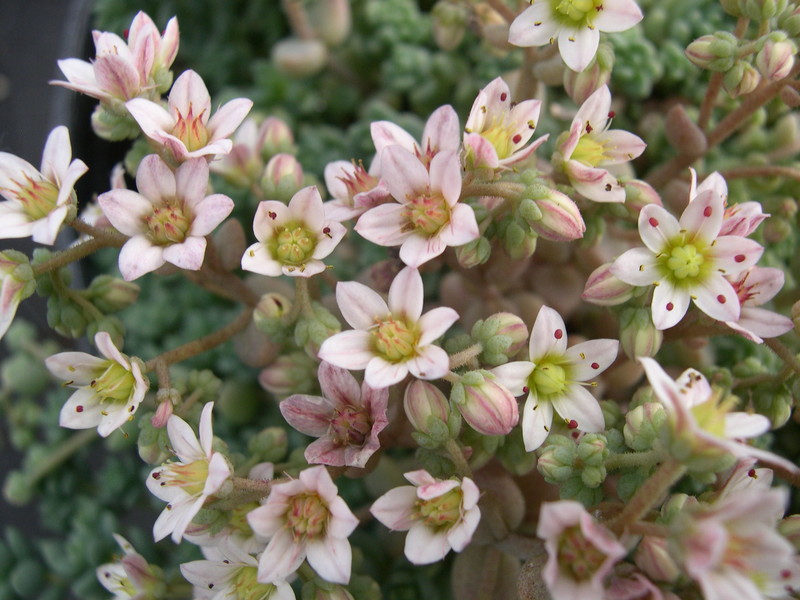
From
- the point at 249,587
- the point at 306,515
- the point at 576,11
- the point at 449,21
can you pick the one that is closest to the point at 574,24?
the point at 576,11

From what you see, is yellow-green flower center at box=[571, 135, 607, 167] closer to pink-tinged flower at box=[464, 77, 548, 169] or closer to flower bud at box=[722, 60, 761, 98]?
pink-tinged flower at box=[464, 77, 548, 169]

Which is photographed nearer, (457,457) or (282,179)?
(457,457)

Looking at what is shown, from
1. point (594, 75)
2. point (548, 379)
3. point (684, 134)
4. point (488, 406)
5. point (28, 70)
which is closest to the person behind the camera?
point (488, 406)

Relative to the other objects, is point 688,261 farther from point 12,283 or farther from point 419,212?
point 12,283

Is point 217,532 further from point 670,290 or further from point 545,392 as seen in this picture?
point 670,290

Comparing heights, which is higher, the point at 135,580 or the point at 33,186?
the point at 33,186

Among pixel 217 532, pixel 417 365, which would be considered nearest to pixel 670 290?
pixel 417 365

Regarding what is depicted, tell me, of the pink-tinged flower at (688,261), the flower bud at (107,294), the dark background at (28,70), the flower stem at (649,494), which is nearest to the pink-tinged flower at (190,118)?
the flower bud at (107,294)
